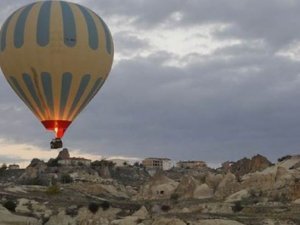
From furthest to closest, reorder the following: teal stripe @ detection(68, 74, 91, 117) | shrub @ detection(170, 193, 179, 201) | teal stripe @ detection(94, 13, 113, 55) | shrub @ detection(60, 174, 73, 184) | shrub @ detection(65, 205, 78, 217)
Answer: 1. shrub @ detection(60, 174, 73, 184)
2. shrub @ detection(170, 193, 179, 201)
3. shrub @ detection(65, 205, 78, 217)
4. teal stripe @ detection(94, 13, 113, 55)
5. teal stripe @ detection(68, 74, 91, 117)

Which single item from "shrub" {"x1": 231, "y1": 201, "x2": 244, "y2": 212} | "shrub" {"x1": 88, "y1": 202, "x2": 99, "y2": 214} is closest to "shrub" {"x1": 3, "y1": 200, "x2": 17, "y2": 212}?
"shrub" {"x1": 88, "y1": 202, "x2": 99, "y2": 214}

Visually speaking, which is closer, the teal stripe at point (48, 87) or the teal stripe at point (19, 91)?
the teal stripe at point (48, 87)

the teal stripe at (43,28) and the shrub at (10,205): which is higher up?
the teal stripe at (43,28)

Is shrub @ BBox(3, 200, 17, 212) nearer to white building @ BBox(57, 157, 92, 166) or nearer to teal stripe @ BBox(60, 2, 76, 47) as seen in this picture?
teal stripe @ BBox(60, 2, 76, 47)

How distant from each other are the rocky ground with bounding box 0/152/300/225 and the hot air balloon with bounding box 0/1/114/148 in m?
16.2

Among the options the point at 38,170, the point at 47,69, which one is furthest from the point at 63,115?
the point at 38,170

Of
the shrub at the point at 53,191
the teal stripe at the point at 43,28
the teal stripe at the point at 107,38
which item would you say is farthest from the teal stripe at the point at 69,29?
the shrub at the point at 53,191

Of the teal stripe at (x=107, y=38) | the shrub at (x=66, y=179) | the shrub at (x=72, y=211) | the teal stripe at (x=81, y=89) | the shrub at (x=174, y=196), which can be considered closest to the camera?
the teal stripe at (x=81, y=89)

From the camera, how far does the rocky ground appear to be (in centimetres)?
5997

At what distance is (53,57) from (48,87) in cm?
192

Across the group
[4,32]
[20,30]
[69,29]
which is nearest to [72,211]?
[4,32]

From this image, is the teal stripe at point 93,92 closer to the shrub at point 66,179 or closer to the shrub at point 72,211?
the shrub at point 72,211

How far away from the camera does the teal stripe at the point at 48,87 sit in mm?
41469

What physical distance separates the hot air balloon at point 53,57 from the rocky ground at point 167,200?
637 inches
